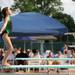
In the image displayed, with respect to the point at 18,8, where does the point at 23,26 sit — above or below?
above

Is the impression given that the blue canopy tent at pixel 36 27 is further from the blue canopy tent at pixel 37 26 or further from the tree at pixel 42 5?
the tree at pixel 42 5

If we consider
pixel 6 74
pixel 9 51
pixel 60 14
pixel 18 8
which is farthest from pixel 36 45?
pixel 60 14

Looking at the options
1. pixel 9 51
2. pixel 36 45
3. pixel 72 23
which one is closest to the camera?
pixel 9 51

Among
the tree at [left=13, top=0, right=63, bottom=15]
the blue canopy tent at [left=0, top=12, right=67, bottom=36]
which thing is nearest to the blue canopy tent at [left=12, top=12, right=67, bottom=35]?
the blue canopy tent at [left=0, top=12, right=67, bottom=36]

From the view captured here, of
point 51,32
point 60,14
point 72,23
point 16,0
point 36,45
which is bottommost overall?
point 72,23

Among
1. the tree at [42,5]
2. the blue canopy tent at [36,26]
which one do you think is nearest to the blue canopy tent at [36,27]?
the blue canopy tent at [36,26]

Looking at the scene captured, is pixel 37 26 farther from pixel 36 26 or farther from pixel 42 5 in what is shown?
pixel 42 5

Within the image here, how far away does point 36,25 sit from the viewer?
78.4ft

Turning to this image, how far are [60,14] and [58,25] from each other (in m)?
72.9

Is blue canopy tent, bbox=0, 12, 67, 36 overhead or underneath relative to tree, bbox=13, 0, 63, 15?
overhead

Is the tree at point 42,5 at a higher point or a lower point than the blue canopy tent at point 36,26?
lower

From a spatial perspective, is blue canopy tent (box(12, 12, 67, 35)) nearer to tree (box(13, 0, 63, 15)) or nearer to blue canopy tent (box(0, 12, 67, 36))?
blue canopy tent (box(0, 12, 67, 36))

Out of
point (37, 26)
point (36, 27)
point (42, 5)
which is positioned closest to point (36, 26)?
point (37, 26)

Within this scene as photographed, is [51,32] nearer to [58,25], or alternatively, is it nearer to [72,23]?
[58,25]
